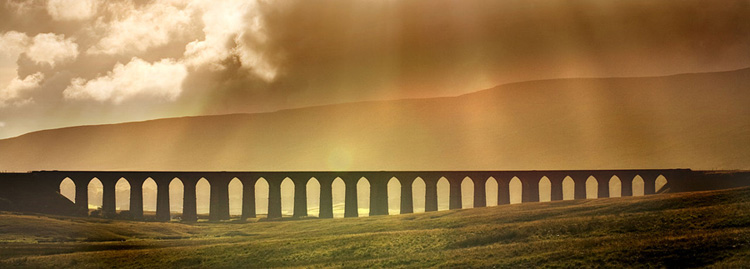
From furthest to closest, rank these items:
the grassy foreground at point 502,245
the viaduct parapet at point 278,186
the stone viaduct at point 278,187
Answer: the stone viaduct at point 278,187 < the viaduct parapet at point 278,186 < the grassy foreground at point 502,245

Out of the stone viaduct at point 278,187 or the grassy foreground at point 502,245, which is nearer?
the grassy foreground at point 502,245

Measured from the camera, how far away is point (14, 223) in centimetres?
8006

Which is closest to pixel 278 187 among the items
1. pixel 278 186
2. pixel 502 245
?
pixel 278 186

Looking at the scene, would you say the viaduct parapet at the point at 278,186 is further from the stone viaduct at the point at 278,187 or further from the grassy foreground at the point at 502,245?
the grassy foreground at the point at 502,245

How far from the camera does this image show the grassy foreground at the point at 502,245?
39688 millimetres

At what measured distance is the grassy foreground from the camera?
39.7 m

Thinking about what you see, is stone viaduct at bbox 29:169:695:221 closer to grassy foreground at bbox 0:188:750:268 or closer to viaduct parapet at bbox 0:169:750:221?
viaduct parapet at bbox 0:169:750:221

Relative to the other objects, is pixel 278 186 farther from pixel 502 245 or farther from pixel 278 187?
pixel 502 245

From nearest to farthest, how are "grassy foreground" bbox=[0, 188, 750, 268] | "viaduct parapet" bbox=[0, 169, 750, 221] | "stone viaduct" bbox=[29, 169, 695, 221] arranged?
"grassy foreground" bbox=[0, 188, 750, 268] → "viaduct parapet" bbox=[0, 169, 750, 221] → "stone viaduct" bbox=[29, 169, 695, 221]

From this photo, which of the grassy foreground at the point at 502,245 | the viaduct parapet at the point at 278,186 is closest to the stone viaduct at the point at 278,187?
the viaduct parapet at the point at 278,186

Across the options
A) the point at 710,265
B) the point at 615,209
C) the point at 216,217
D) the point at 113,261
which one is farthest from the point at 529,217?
the point at 216,217

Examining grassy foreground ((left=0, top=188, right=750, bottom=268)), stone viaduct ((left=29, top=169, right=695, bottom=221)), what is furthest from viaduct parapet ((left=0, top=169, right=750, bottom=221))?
grassy foreground ((left=0, top=188, right=750, bottom=268))

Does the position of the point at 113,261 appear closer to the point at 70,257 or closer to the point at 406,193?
the point at 70,257

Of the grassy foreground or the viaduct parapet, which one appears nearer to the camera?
the grassy foreground
